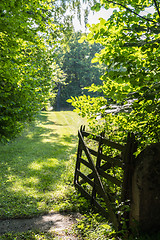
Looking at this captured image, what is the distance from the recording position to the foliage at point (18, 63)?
6117 mm

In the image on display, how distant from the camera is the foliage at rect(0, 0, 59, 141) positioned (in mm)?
6117

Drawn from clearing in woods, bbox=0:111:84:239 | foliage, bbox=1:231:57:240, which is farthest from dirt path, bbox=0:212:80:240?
foliage, bbox=1:231:57:240

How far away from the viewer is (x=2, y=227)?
498cm

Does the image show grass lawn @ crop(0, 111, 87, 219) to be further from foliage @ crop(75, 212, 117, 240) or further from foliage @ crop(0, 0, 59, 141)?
foliage @ crop(0, 0, 59, 141)

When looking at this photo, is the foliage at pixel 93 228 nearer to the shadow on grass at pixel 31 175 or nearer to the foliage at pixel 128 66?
the shadow on grass at pixel 31 175

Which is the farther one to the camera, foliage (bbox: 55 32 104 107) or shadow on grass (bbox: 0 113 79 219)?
foliage (bbox: 55 32 104 107)

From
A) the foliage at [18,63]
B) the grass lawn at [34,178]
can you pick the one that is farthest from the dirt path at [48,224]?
the foliage at [18,63]

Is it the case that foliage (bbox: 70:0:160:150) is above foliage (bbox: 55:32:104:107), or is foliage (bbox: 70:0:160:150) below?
below

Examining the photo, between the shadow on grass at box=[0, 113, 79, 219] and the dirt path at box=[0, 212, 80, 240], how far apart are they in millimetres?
292

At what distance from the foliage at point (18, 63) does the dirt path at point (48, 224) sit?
13.0 feet

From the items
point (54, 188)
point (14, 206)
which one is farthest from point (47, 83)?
point (14, 206)

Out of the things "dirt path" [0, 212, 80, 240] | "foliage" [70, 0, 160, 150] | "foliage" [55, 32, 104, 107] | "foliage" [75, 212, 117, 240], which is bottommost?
"dirt path" [0, 212, 80, 240]

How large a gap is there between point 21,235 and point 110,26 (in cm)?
493

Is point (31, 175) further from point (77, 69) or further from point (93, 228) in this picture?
point (77, 69)
